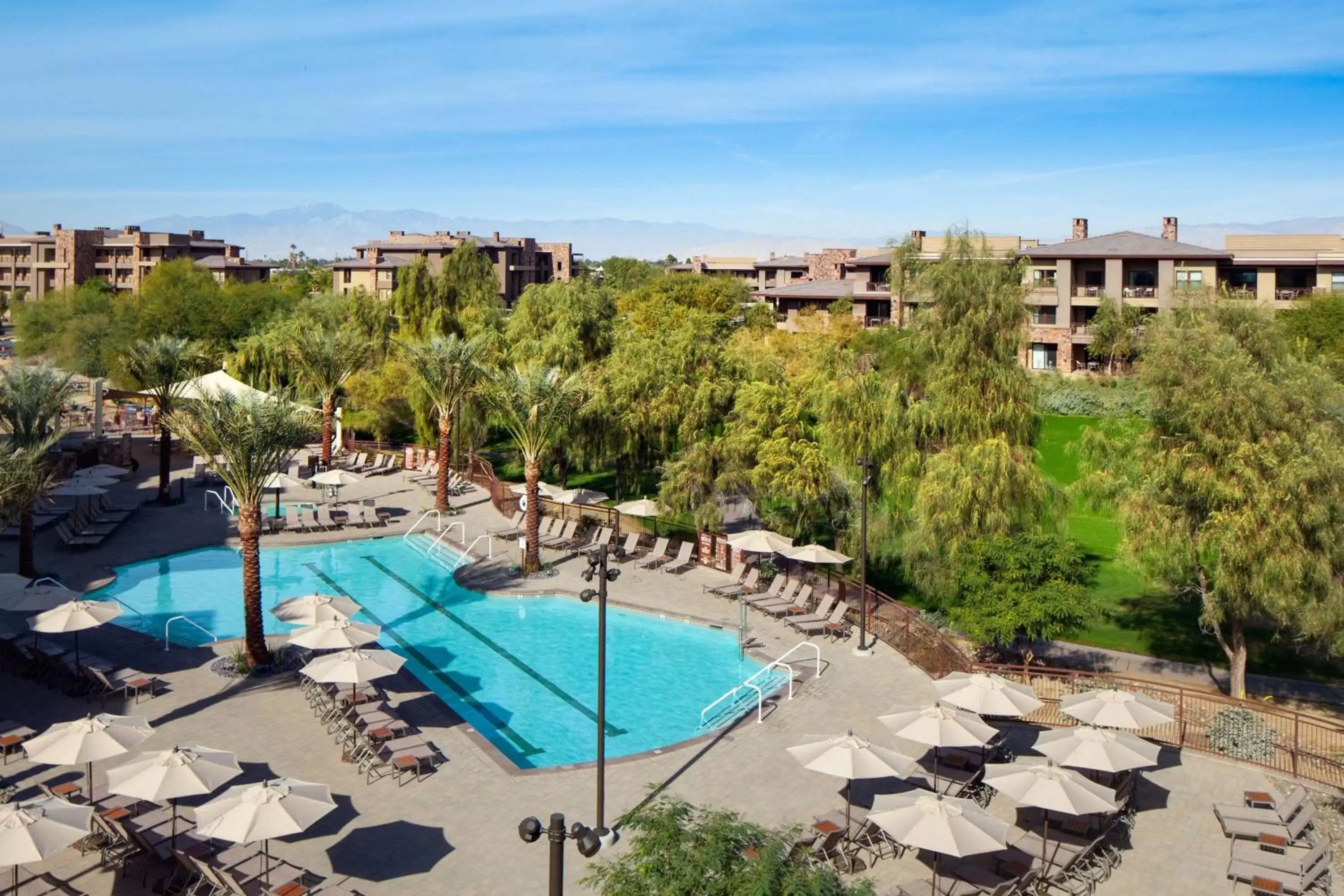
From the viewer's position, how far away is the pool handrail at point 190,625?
24.7 m

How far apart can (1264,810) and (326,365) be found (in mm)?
36961

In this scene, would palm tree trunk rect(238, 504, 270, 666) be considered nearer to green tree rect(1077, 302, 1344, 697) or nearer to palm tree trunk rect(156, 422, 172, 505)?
palm tree trunk rect(156, 422, 172, 505)

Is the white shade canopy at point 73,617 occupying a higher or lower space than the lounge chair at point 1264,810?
higher

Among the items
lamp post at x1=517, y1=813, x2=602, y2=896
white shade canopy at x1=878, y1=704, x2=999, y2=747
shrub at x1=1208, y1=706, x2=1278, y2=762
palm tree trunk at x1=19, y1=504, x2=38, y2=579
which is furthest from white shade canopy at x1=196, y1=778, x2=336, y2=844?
palm tree trunk at x1=19, y1=504, x2=38, y2=579

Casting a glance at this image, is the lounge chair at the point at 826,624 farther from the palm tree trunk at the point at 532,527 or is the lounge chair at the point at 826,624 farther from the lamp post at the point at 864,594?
the palm tree trunk at the point at 532,527

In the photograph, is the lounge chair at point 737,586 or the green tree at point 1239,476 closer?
the green tree at point 1239,476

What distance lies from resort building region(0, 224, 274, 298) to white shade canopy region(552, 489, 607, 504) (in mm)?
98660

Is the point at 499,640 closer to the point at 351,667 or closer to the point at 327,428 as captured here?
the point at 351,667

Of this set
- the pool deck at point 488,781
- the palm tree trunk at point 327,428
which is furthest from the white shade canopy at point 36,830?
the palm tree trunk at point 327,428

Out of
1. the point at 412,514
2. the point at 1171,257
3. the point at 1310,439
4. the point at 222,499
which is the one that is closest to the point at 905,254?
the point at 1310,439

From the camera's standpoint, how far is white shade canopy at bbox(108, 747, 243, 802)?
14.4m

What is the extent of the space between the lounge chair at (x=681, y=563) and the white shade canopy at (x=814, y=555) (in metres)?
4.41

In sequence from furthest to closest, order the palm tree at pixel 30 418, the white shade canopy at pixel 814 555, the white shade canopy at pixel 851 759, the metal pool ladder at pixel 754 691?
the white shade canopy at pixel 814 555, the palm tree at pixel 30 418, the metal pool ladder at pixel 754 691, the white shade canopy at pixel 851 759

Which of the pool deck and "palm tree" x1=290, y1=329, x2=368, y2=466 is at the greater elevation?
"palm tree" x1=290, y1=329, x2=368, y2=466
